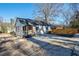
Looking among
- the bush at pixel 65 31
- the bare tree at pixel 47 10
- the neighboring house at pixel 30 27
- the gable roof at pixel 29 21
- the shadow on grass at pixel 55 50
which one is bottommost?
the shadow on grass at pixel 55 50

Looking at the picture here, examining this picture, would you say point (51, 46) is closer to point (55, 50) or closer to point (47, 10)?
point (55, 50)

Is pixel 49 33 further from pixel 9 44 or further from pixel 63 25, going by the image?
pixel 9 44

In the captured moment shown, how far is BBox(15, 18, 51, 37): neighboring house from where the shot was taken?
211 centimetres

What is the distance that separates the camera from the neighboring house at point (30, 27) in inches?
83.0

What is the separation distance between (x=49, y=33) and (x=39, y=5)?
0.89ft

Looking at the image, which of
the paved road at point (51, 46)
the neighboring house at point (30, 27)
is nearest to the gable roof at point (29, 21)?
the neighboring house at point (30, 27)

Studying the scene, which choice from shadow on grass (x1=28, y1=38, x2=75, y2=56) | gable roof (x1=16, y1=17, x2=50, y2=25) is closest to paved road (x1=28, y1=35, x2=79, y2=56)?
shadow on grass (x1=28, y1=38, x2=75, y2=56)

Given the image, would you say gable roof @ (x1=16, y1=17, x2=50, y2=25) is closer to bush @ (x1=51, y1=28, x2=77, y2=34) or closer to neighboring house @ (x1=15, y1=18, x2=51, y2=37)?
neighboring house @ (x1=15, y1=18, x2=51, y2=37)

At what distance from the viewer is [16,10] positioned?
2.11m

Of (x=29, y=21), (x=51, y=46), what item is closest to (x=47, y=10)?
(x=29, y=21)

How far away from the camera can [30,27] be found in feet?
6.93

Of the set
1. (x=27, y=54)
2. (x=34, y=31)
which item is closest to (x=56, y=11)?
(x=34, y=31)

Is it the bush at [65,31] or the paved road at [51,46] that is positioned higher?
the bush at [65,31]

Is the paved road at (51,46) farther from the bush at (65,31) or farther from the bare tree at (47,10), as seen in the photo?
the bare tree at (47,10)
